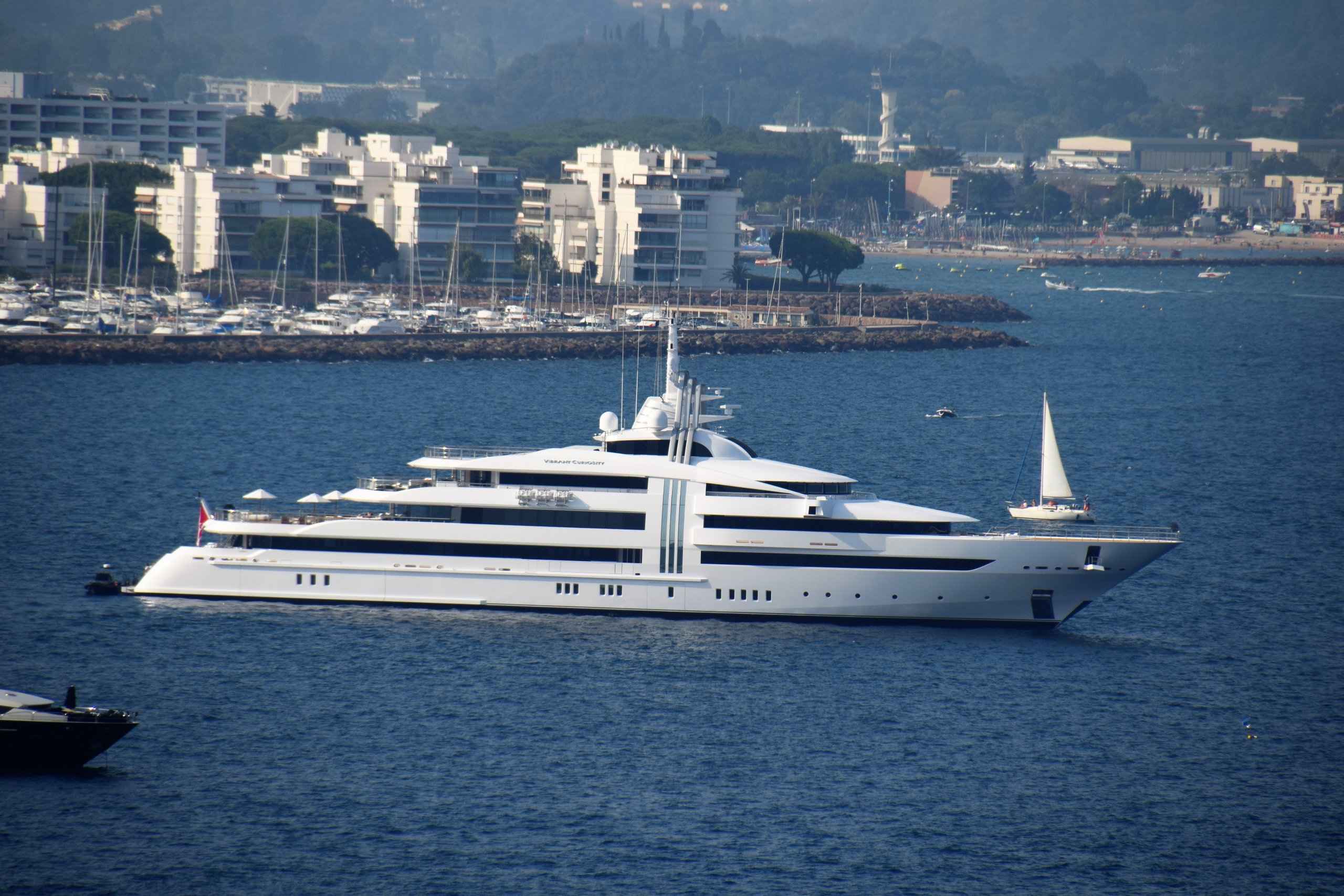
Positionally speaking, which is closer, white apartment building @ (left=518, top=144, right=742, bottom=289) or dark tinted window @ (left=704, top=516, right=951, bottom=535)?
dark tinted window @ (left=704, top=516, right=951, bottom=535)

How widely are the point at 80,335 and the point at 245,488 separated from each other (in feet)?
136

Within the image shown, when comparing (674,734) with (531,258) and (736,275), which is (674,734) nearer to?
(531,258)

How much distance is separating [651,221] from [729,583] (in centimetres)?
9024

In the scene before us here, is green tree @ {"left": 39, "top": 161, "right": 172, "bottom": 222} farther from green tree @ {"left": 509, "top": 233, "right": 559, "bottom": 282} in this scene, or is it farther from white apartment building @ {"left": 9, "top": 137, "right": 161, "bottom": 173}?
green tree @ {"left": 509, "top": 233, "right": 559, "bottom": 282}

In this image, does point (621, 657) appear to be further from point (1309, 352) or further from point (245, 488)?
point (1309, 352)

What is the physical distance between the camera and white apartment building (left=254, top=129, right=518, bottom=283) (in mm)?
126375

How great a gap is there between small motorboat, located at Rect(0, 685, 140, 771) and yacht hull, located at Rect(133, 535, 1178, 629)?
9.85m

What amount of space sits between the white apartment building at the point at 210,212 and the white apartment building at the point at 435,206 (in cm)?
721

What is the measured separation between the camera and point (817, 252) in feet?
430

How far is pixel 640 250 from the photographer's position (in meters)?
127

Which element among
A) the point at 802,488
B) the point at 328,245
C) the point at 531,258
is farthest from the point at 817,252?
the point at 802,488

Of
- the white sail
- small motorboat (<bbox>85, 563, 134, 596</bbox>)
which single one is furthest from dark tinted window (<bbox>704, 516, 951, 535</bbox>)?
small motorboat (<bbox>85, 563, 134, 596</bbox>)

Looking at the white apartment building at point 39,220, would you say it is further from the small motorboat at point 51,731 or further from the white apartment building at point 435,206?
the small motorboat at point 51,731

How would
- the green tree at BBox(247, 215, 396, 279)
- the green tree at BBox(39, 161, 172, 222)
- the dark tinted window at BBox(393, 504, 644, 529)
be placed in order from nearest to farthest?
the dark tinted window at BBox(393, 504, 644, 529) < the green tree at BBox(247, 215, 396, 279) < the green tree at BBox(39, 161, 172, 222)
